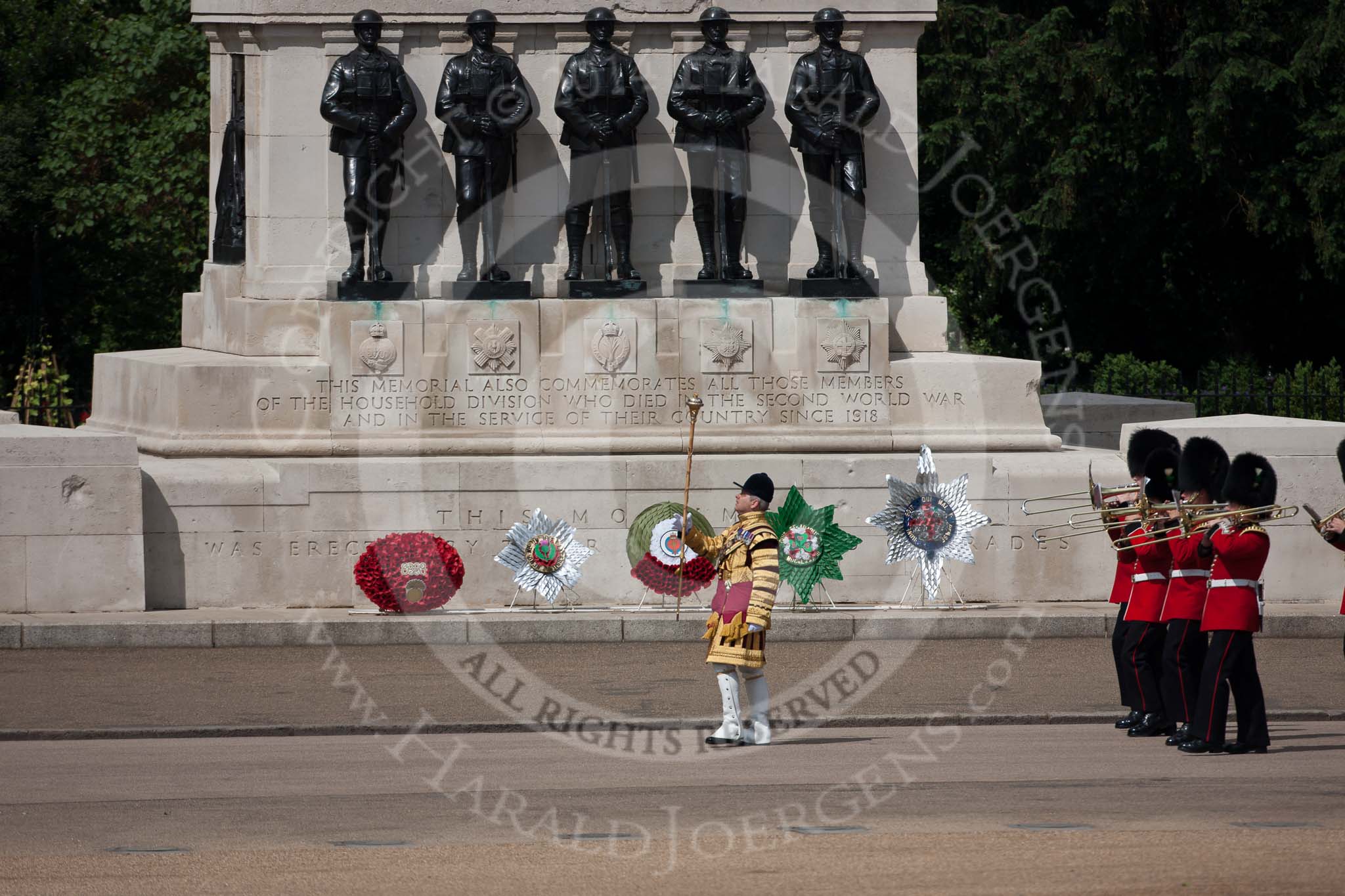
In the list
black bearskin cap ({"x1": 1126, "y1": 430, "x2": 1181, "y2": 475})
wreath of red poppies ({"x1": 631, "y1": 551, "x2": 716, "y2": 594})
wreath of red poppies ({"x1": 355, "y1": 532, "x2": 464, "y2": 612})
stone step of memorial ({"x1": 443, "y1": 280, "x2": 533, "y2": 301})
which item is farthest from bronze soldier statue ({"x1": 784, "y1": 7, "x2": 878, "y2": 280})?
black bearskin cap ({"x1": 1126, "y1": 430, "x2": 1181, "y2": 475})

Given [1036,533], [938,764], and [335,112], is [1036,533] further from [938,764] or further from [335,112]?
[335,112]

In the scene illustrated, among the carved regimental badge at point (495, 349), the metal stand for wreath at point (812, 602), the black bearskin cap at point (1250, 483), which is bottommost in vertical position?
the metal stand for wreath at point (812, 602)

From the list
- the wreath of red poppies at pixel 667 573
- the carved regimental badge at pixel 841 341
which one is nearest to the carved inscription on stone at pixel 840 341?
the carved regimental badge at pixel 841 341

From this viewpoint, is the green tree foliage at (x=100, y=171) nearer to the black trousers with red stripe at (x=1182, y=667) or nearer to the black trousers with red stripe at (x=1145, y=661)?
the black trousers with red stripe at (x=1145, y=661)

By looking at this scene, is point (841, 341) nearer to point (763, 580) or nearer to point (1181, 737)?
point (763, 580)

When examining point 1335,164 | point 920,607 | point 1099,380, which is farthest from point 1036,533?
point 1335,164

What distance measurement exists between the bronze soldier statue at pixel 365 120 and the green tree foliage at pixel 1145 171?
14.6 meters

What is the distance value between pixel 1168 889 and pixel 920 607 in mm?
8997

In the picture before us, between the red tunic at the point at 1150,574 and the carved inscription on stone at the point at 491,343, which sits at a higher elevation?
the carved inscription on stone at the point at 491,343

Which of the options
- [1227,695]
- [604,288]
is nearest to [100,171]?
[604,288]

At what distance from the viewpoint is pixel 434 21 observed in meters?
19.4

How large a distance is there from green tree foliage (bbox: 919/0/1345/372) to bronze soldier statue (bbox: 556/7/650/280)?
1368cm

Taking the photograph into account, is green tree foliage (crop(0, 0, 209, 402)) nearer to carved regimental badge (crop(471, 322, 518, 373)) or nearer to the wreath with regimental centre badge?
carved regimental badge (crop(471, 322, 518, 373))

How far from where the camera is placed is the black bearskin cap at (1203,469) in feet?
41.7
